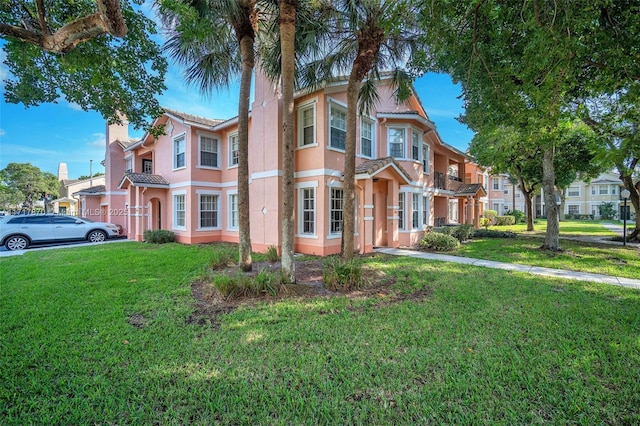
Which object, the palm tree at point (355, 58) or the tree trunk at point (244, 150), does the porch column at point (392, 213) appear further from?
the tree trunk at point (244, 150)

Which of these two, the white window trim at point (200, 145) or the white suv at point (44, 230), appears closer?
the white suv at point (44, 230)

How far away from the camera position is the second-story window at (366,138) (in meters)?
13.4

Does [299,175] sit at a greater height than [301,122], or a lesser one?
lesser

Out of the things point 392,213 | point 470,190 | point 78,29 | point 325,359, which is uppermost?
point 78,29

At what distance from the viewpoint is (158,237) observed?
15.8 metres

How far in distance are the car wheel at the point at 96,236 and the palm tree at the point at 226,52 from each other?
13491 millimetres

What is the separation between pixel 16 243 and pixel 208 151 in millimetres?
10550

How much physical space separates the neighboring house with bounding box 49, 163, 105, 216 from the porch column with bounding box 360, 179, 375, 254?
4015cm

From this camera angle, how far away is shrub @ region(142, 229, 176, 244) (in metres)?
15.8

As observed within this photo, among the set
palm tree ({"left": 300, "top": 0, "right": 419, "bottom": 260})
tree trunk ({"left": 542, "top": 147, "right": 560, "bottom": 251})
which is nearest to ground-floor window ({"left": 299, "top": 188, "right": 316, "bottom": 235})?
palm tree ({"left": 300, "top": 0, "right": 419, "bottom": 260})

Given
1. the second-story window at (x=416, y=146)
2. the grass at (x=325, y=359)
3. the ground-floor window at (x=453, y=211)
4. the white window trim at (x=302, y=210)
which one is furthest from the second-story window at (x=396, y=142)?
the ground-floor window at (x=453, y=211)

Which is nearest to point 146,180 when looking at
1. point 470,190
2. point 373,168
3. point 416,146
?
point 373,168

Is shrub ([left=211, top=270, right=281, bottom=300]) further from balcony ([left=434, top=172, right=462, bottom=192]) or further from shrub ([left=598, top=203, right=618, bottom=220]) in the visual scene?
shrub ([left=598, top=203, right=618, bottom=220])

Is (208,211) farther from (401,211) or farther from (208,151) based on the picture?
(401,211)
